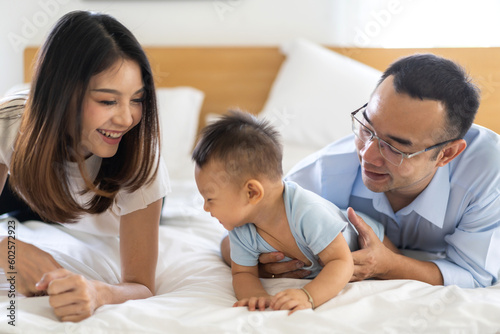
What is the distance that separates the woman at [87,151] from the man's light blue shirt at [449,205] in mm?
482

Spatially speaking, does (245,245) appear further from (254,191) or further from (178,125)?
(178,125)

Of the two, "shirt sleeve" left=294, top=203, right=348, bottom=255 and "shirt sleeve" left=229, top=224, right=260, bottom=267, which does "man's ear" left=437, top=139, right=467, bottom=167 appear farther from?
"shirt sleeve" left=229, top=224, right=260, bottom=267

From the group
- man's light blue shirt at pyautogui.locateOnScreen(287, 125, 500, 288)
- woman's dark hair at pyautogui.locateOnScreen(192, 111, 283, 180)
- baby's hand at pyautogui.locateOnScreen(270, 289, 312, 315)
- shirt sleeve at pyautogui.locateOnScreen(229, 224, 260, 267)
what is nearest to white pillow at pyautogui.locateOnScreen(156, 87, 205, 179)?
man's light blue shirt at pyautogui.locateOnScreen(287, 125, 500, 288)

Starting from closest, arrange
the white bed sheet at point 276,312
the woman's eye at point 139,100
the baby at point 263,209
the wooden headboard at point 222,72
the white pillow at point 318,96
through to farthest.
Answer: the white bed sheet at point 276,312 < the baby at point 263,209 < the woman's eye at point 139,100 < the white pillow at point 318,96 < the wooden headboard at point 222,72

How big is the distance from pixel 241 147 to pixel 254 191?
0.35ft

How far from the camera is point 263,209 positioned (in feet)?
3.98

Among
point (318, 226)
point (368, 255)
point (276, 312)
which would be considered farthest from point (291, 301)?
point (368, 255)

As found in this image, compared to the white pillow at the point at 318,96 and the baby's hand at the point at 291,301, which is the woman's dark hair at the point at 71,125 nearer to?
the baby's hand at the point at 291,301

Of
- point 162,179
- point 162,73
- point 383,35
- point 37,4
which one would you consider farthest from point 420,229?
point 37,4

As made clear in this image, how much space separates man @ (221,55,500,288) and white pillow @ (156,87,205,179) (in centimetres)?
118

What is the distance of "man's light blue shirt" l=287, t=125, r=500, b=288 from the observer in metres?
1.31

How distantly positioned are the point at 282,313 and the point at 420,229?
1.92 feet

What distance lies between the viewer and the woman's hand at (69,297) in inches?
40.4

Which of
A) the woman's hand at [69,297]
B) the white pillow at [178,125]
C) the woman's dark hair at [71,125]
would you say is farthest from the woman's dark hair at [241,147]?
the white pillow at [178,125]
